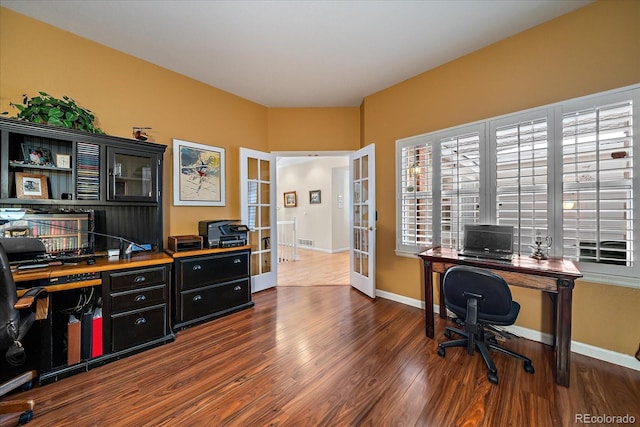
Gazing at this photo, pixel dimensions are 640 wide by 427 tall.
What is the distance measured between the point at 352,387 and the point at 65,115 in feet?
10.3

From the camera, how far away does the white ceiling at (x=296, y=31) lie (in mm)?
1967

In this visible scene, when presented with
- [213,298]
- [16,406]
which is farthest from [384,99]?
[16,406]

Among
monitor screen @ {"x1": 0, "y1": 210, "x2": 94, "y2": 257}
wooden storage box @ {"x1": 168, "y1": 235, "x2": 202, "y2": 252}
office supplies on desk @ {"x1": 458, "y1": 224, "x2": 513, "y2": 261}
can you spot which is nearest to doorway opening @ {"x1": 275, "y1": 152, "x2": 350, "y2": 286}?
wooden storage box @ {"x1": 168, "y1": 235, "x2": 202, "y2": 252}

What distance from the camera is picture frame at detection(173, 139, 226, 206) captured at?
2906 mm

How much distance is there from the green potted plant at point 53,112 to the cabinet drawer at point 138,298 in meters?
1.49

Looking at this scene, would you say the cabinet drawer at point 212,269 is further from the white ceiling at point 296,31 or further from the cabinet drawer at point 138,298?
the white ceiling at point 296,31

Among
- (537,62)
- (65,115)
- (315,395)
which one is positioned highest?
(537,62)

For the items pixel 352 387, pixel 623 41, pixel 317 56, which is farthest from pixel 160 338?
pixel 623 41

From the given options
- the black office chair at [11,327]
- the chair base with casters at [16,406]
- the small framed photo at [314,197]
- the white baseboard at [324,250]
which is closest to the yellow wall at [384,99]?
the black office chair at [11,327]

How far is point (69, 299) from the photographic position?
205cm

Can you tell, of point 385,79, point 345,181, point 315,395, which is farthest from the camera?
point 345,181

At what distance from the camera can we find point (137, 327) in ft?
6.84

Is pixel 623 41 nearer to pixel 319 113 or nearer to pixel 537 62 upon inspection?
pixel 537 62

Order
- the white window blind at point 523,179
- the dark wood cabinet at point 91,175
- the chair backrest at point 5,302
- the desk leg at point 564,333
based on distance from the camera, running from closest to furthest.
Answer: the chair backrest at point 5,302
the desk leg at point 564,333
the dark wood cabinet at point 91,175
the white window blind at point 523,179
